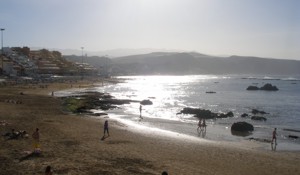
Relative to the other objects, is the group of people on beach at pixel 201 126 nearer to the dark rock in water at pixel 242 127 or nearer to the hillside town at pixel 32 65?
the dark rock in water at pixel 242 127

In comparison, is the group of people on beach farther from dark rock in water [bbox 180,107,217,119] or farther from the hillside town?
the hillside town

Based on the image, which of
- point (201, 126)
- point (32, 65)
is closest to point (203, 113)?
point (201, 126)

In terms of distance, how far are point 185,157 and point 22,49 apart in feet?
397

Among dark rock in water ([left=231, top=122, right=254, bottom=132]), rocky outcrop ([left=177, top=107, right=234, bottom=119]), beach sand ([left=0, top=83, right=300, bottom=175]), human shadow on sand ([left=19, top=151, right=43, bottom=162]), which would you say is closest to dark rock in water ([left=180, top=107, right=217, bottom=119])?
rocky outcrop ([left=177, top=107, right=234, bottom=119])

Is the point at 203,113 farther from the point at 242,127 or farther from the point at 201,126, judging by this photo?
the point at 242,127

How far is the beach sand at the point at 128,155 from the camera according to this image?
15883 millimetres

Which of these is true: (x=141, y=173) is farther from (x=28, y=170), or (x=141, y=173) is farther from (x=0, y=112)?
(x=0, y=112)

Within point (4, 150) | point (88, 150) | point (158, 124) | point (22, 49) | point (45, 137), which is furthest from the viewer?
point (22, 49)

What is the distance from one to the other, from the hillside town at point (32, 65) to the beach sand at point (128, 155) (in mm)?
76288

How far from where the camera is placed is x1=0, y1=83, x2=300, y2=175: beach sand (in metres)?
15.9

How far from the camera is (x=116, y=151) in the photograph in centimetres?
1958

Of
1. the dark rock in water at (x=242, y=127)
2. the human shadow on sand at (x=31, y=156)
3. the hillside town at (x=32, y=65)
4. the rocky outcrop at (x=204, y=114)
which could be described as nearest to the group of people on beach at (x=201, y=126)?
the dark rock in water at (x=242, y=127)

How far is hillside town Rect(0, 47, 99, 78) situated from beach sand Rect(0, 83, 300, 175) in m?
76.3

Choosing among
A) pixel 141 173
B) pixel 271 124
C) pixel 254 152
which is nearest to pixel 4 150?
pixel 141 173
